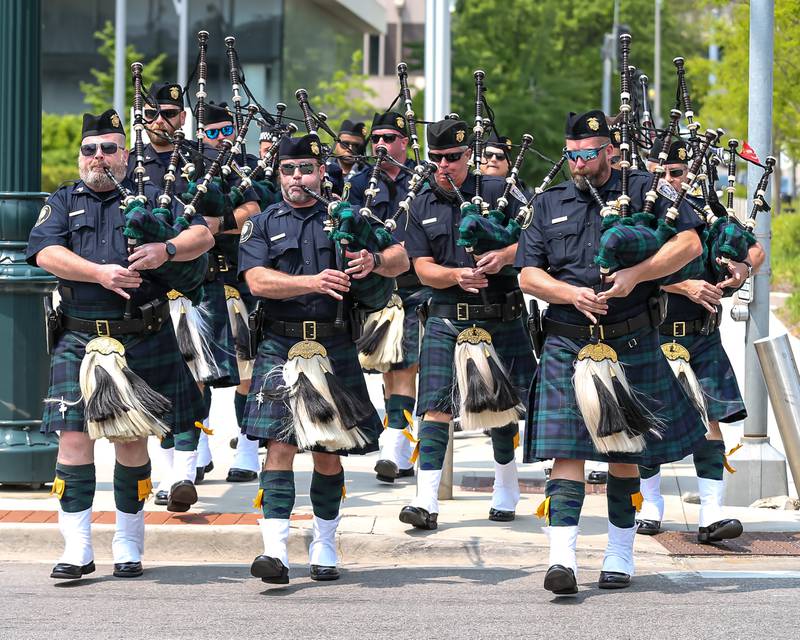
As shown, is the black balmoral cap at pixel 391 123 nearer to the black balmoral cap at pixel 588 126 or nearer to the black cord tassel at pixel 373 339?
the black cord tassel at pixel 373 339

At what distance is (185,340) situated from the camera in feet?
28.1

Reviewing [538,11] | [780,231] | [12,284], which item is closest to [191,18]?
[538,11]

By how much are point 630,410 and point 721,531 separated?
4.54 feet

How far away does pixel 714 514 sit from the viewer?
24.8ft

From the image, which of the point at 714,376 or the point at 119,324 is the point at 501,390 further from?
the point at 119,324

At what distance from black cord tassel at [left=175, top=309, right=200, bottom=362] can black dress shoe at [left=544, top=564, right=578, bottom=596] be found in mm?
2984

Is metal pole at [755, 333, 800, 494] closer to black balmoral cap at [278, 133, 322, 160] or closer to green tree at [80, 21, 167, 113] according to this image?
black balmoral cap at [278, 133, 322, 160]

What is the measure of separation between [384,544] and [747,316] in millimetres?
2590

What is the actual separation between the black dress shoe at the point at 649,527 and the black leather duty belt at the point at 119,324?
2.75 metres

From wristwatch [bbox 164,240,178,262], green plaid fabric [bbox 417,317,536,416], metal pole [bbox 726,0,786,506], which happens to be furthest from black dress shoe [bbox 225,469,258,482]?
metal pole [bbox 726,0,786,506]

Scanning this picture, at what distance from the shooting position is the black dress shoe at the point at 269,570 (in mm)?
6527

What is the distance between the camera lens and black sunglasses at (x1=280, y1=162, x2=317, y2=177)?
6836mm

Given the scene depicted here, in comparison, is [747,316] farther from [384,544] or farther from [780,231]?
[780,231]

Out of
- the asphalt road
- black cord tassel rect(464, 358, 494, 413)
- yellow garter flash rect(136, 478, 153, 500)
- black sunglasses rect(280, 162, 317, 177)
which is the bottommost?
the asphalt road
